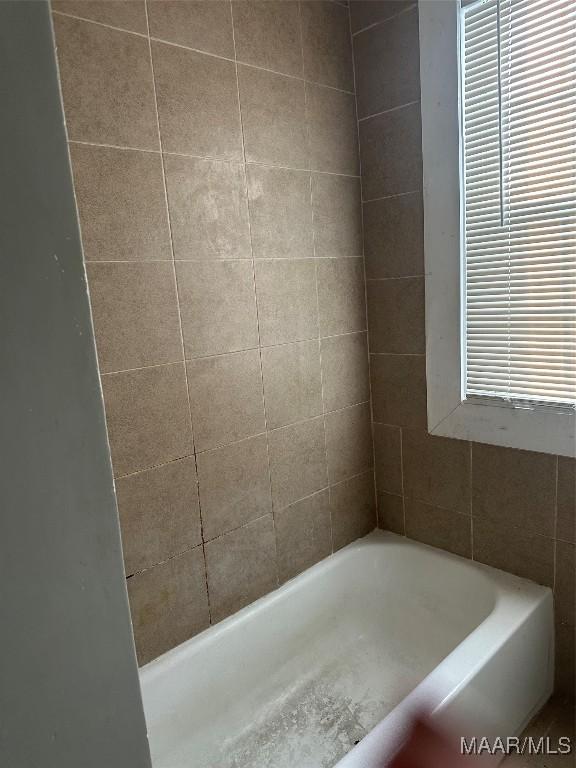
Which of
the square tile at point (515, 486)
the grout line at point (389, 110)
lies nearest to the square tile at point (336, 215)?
the grout line at point (389, 110)

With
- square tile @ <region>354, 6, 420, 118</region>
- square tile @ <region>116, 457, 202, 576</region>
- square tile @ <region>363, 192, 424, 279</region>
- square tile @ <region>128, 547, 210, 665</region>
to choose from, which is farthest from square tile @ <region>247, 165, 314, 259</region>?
square tile @ <region>128, 547, 210, 665</region>

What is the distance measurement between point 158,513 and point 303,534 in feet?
2.15

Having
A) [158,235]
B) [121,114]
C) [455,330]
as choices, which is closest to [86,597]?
[158,235]

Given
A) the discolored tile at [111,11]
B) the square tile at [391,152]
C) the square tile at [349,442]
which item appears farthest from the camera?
the square tile at [349,442]

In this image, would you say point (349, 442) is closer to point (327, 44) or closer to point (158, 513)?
point (158, 513)

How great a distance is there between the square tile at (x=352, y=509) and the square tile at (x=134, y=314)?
3.15ft

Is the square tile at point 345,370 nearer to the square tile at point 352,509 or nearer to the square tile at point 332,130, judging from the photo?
the square tile at point 352,509

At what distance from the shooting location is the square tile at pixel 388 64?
1.81 meters

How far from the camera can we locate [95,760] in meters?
0.42

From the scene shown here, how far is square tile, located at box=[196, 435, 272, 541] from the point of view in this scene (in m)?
1.69

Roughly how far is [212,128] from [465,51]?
34.2 inches

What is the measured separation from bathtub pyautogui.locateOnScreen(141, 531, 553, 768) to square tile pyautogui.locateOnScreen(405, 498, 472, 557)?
5 centimetres

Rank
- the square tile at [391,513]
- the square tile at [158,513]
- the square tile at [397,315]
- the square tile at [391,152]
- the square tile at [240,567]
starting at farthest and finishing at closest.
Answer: the square tile at [391,513] → the square tile at [397,315] → the square tile at [391,152] → the square tile at [240,567] → the square tile at [158,513]

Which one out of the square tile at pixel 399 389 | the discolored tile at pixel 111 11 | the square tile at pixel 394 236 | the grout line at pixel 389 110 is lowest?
the square tile at pixel 399 389
